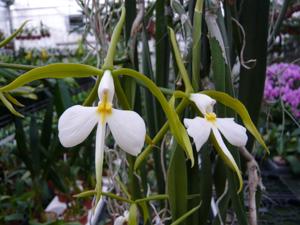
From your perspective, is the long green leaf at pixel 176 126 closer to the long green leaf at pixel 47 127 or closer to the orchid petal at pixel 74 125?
the orchid petal at pixel 74 125

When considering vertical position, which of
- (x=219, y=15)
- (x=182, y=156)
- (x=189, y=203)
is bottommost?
(x=189, y=203)

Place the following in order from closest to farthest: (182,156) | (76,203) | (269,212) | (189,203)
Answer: (182,156) → (189,203) → (269,212) → (76,203)

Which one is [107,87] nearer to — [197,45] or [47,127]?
[197,45]

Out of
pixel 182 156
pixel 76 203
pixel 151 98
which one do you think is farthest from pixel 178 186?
pixel 76 203

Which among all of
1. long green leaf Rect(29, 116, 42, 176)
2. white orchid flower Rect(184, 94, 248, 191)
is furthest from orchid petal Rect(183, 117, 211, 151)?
long green leaf Rect(29, 116, 42, 176)

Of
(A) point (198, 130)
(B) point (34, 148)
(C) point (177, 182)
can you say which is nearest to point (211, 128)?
(A) point (198, 130)

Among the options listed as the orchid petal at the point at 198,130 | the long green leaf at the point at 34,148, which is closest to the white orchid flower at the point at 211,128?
the orchid petal at the point at 198,130

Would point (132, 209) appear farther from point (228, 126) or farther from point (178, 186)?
point (228, 126)
